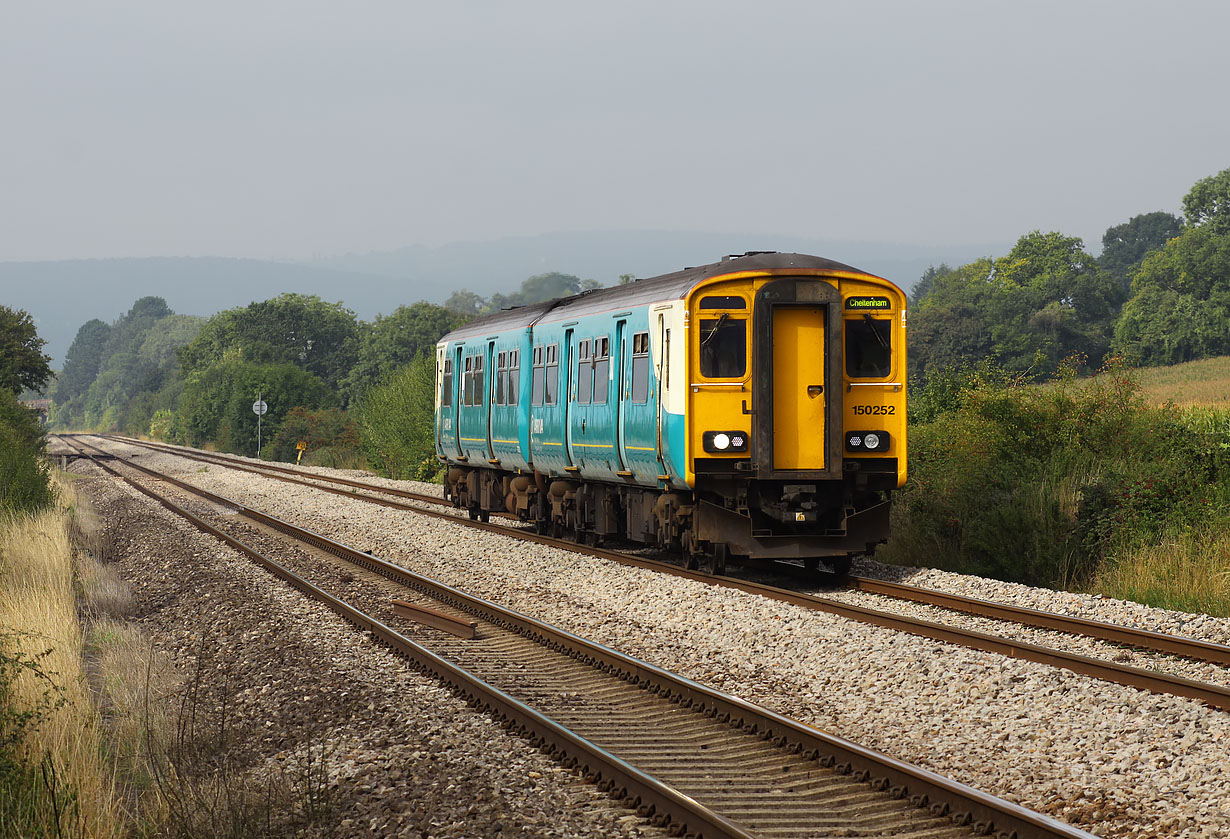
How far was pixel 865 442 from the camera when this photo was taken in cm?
1403

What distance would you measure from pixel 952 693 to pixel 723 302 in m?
6.19

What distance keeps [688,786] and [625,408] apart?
30.3ft

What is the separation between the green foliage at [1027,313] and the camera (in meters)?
81.3

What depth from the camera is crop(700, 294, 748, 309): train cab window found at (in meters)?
13.8

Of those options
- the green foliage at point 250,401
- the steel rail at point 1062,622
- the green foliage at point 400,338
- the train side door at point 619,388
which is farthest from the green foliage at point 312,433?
the steel rail at point 1062,622

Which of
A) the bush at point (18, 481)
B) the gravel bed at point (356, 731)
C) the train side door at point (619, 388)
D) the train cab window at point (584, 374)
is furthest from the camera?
Result: the bush at point (18, 481)

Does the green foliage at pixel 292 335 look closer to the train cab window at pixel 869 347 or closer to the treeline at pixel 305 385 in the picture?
the treeline at pixel 305 385

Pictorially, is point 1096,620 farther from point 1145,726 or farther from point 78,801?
point 78,801

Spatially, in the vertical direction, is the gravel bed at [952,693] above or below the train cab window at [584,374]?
below

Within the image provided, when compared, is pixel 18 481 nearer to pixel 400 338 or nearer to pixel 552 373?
pixel 552 373

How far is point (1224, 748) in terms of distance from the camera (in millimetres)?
6980

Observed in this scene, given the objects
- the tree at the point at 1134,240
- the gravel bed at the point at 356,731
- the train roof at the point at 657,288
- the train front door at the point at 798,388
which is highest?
the tree at the point at 1134,240

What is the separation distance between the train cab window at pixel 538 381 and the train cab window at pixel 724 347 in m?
5.41

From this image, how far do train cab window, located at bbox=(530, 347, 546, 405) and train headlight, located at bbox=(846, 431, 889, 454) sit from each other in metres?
6.03
